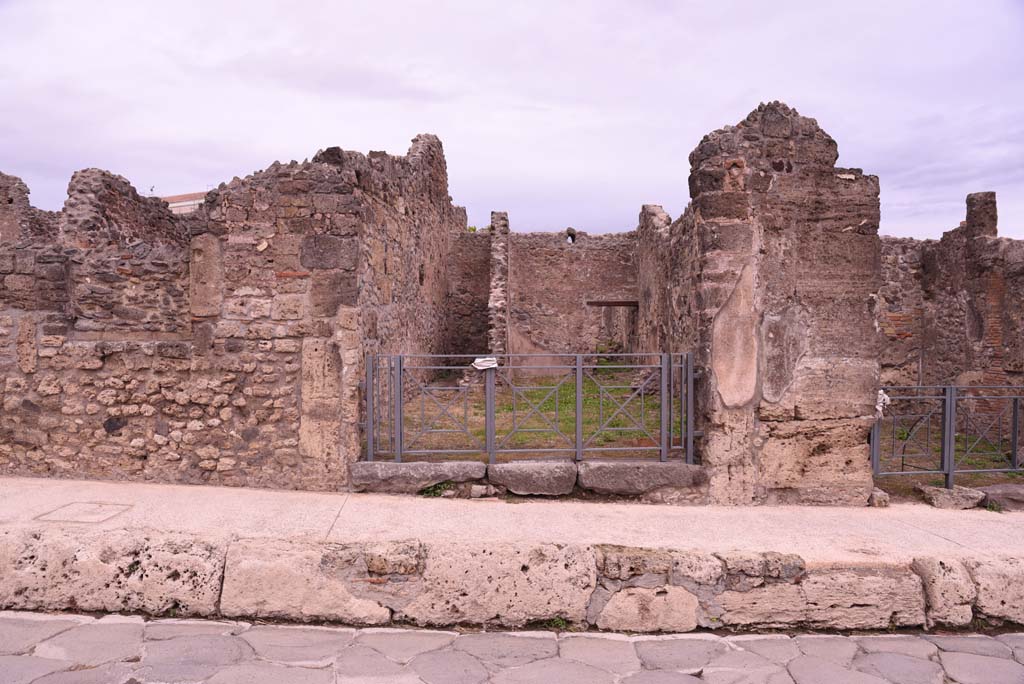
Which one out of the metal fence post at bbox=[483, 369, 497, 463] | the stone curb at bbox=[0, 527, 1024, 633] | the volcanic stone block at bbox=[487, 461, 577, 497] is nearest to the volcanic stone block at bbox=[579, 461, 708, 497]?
the volcanic stone block at bbox=[487, 461, 577, 497]

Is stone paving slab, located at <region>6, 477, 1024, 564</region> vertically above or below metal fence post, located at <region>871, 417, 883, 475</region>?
below

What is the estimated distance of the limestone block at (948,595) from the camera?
397 centimetres

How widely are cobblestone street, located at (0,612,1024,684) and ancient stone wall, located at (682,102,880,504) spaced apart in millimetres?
1893

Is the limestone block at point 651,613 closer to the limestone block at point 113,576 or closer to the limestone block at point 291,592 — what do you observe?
the limestone block at point 291,592

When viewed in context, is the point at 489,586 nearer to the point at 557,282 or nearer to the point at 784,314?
the point at 784,314

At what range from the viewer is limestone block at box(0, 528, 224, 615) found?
3.93m

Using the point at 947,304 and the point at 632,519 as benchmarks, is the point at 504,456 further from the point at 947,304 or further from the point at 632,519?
the point at 947,304

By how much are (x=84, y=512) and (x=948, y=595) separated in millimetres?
5626

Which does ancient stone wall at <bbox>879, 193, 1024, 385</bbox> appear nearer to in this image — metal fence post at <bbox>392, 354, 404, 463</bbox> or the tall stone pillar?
the tall stone pillar

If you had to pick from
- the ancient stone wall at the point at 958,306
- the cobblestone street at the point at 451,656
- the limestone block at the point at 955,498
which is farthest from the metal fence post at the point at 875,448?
the ancient stone wall at the point at 958,306

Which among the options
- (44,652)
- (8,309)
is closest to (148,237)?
(8,309)

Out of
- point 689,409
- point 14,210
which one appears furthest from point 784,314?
point 14,210

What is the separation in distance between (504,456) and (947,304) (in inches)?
345

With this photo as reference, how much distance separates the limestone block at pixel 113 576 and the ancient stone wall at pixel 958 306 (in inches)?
368
